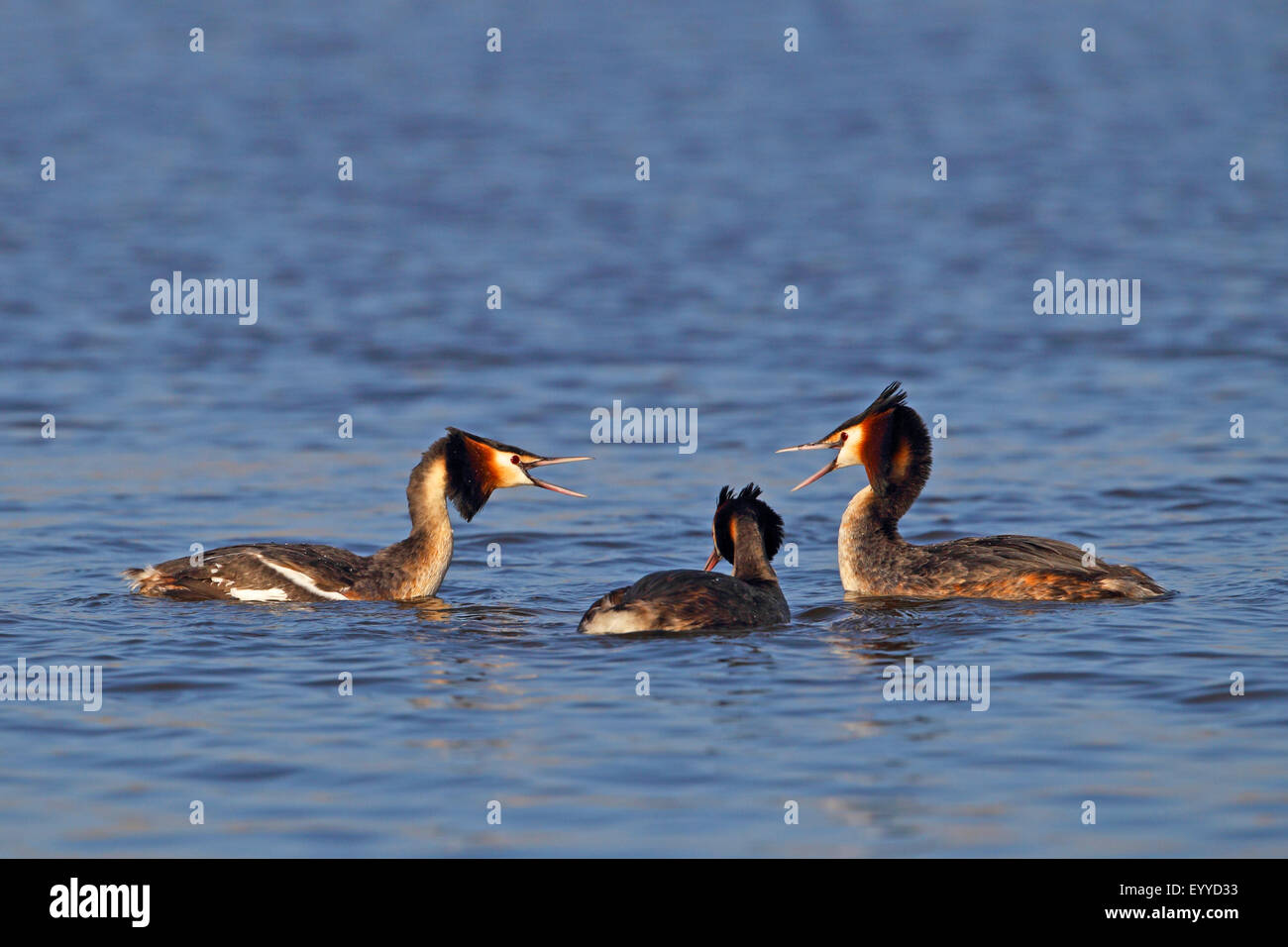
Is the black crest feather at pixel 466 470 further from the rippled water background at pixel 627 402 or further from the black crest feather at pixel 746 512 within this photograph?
the black crest feather at pixel 746 512

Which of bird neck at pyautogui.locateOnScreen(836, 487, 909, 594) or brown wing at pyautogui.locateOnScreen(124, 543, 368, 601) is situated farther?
bird neck at pyautogui.locateOnScreen(836, 487, 909, 594)

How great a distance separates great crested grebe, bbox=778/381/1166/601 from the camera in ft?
38.5

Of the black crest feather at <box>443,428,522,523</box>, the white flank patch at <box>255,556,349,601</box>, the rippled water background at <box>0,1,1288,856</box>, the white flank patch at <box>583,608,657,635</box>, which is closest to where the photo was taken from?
the rippled water background at <box>0,1,1288,856</box>

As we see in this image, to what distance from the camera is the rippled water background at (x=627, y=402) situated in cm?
818

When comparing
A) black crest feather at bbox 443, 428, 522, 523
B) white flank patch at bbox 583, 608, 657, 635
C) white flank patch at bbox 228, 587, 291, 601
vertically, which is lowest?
white flank patch at bbox 583, 608, 657, 635

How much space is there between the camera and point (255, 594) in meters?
11.7

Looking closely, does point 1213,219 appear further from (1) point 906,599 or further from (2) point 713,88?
(1) point 906,599

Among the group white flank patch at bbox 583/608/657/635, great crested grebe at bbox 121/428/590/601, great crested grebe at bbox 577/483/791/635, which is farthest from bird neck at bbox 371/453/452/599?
white flank patch at bbox 583/608/657/635

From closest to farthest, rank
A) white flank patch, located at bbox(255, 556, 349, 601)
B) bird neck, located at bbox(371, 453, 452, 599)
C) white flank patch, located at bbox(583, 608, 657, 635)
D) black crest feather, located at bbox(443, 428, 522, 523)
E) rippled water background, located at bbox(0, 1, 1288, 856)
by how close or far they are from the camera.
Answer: rippled water background, located at bbox(0, 1, 1288, 856) < white flank patch, located at bbox(583, 608, 657, 635) < white flank patch, located at bbox(255, 556, 349, 601) < bird neck, located at bbox(371, 453, 452, 599) < black crest feather, located at bbox(443, 428, 522, 523)

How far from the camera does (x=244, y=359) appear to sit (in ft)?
65.4

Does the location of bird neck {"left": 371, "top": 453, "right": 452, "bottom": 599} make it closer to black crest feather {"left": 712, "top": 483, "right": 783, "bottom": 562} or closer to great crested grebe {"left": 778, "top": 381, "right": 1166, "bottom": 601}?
black crest feather {"left": 712, "top": 483, "right": 783, "bottom": 562}

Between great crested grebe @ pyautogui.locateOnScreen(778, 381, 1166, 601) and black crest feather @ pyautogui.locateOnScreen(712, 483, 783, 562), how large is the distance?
59 cm

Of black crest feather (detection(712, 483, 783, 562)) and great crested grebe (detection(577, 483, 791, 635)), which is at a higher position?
black crest feather (detection(712, 483, 783, 562))
